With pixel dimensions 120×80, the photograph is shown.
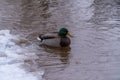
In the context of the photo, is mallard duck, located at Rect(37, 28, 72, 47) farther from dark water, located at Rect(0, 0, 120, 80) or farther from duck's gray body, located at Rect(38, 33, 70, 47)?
dark water, located at Rect(0, 0, 120, 80)

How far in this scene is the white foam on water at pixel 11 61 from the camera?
8.77 meters

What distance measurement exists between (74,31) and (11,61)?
3.46 m

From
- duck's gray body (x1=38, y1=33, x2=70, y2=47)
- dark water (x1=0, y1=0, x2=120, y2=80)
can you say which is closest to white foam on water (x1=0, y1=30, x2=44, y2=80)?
dark water (x1=0, y1=0, x2=120, y2=80)

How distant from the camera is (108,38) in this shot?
1173 cm

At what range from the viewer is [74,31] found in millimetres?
12617

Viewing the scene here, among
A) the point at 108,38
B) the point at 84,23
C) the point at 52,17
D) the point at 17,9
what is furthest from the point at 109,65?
→ the point at 17,9

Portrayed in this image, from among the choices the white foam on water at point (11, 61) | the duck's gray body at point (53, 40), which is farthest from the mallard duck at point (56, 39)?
the white foam on water at point (11, 61)

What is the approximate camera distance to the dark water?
948 centimetres

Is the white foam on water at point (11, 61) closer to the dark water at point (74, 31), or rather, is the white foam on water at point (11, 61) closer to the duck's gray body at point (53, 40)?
the dark water at point (74, 31)

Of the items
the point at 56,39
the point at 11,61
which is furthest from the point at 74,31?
the point at 11,61

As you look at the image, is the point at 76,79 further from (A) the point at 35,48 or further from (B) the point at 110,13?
(B) the point at 110,13

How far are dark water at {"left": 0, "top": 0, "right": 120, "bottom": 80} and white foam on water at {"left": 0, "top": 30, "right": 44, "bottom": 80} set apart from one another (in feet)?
0.82

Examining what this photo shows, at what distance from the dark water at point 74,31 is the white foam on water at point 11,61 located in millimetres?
250

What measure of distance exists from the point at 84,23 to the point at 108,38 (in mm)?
2045
